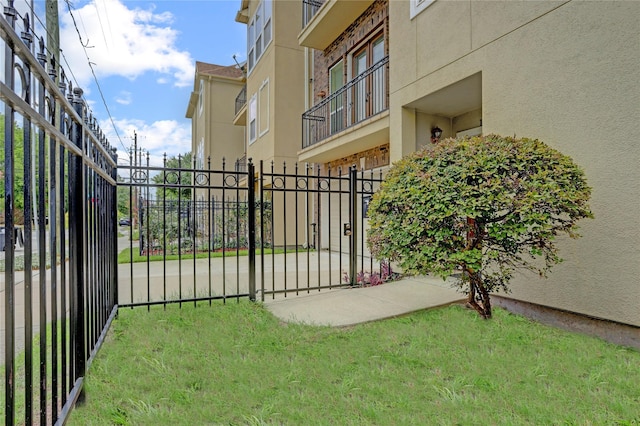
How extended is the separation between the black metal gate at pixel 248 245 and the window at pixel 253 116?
8.31 feet

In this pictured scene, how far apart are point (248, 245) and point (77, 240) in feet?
8.75

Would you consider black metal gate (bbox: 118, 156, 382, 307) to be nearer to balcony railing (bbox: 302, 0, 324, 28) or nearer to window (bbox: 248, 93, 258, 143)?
window (bbox: 248, 93, 258, 143)

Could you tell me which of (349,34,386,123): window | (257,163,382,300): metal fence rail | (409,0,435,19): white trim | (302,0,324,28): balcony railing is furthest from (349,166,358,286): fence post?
(302,0,324,28): balcony railing

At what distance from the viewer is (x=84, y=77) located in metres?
7.53

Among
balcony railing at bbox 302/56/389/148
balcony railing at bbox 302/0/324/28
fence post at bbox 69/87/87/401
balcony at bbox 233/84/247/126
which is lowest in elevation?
fence post at bbox 69/87/87/401

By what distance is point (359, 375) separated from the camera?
2.95m

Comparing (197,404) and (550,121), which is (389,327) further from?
(550,121)

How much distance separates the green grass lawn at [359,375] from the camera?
7.91ft

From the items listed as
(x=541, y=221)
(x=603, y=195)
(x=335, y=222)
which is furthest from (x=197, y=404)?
(x=335, y=222)

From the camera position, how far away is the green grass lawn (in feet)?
7.91

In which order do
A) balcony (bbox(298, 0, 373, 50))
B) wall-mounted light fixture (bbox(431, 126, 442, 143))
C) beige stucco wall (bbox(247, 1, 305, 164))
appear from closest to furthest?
1. wall-mounted light fixture (bbox(431, 126, 442, 143))
2. balcony (bbox(298, 0, 373, 50))
3. beige stucco wall (bbox(247, 1, 305, 164))

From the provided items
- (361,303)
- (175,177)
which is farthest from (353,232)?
(175,177)

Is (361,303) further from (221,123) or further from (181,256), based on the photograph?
(221,123)

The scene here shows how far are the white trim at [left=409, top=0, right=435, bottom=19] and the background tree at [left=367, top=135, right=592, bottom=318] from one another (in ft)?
9.94
